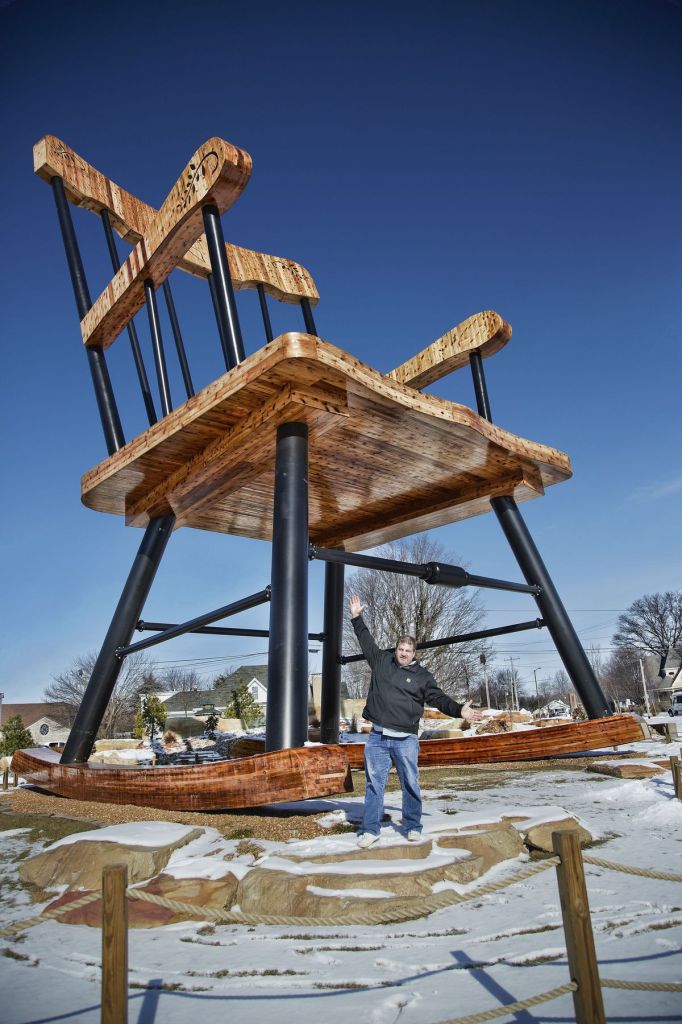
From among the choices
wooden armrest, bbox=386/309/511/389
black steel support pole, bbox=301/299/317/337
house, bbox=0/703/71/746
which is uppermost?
black steel support pole, bbox=301/299/317/337

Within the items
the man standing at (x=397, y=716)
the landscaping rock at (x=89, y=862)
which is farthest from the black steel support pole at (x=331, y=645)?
the landscaping rock at (x=89, y=862)

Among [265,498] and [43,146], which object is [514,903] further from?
[43,146]

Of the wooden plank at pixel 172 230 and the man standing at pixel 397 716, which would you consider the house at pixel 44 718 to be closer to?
the wooden plank at pixel 172 230

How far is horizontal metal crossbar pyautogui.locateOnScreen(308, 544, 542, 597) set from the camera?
5.72m

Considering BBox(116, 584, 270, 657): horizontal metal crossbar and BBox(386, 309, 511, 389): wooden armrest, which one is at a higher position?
BBox(386, 309, 511, 389): wooden armrest

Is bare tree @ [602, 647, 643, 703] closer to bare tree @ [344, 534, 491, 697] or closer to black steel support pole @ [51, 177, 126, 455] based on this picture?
bare tree @ [344, 534, 491, 697]

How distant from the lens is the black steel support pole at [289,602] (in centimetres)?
463

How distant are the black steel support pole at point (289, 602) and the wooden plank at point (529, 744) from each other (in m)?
1.61

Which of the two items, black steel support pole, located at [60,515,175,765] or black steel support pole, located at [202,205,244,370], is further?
black steel support pole, located at [60,515,175,765]

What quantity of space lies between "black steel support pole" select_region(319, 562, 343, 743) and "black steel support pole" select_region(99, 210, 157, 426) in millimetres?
3605

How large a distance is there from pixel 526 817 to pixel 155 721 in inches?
1325

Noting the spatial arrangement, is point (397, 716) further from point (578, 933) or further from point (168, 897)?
point (578, 933)

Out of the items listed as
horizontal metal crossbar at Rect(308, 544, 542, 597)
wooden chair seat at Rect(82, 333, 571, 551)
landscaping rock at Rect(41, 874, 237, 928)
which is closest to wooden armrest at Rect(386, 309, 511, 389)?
wooden chair seat at Rect(82, 333, 571, 551)

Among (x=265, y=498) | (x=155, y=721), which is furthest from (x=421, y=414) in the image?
(x=155, y=721)
